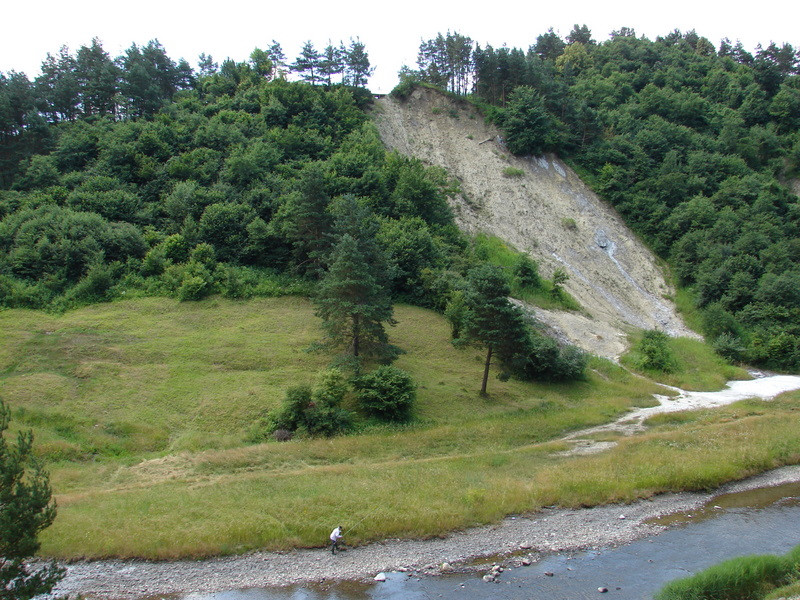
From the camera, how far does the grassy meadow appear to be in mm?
21438

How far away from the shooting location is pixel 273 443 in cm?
2908

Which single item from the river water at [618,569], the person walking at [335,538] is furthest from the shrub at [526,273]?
the person walking at [335,538]

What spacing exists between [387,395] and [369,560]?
1325 cm

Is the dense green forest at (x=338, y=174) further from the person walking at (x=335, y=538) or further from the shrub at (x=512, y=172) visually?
the person walking at (x=335, y=538)

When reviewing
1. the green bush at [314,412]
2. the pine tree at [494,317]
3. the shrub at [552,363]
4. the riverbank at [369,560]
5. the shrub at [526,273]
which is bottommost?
the riverbank at [369,560]

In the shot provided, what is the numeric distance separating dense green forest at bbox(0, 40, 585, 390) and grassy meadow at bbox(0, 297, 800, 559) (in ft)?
11.5

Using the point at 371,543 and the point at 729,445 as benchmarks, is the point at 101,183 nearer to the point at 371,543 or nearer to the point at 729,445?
the point at 371,543

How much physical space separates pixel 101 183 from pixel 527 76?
59892 mm

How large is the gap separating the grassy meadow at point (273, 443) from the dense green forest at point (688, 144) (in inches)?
684

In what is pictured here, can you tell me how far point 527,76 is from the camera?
77.4m

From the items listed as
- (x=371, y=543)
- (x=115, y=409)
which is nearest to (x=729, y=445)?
(x=371, y=543)

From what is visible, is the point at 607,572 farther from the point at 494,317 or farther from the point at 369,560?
the point at 494,317

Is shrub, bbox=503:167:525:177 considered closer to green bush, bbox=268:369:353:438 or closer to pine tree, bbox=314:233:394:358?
pine tree, bbox=314:233:394:358

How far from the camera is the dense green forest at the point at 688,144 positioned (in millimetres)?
53312
